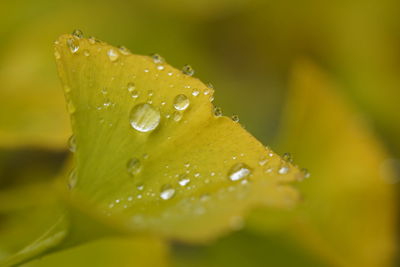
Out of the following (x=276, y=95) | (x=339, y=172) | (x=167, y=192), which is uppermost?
(x=276, y=95)

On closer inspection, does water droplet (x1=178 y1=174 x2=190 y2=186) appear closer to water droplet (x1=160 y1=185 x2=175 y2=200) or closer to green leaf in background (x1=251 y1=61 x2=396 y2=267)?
water droplet (x1=160 y1=185 x2=175 y2=200)

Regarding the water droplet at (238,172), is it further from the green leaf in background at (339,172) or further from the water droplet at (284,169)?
the green leaf in background at (339,172)

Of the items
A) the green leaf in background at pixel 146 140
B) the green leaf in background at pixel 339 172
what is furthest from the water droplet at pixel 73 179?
the green leaf in background at pixel 339 172

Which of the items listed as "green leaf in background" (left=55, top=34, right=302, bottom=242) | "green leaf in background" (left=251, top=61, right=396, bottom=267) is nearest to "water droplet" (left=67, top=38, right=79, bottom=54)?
"green leaf in background" (left=55, top=34, right=302, bottom=242)

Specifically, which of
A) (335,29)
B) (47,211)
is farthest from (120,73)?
(335,29)

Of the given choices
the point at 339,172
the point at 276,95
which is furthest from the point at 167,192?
the point at 276,95

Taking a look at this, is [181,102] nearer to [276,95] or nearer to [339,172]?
[339,172]
